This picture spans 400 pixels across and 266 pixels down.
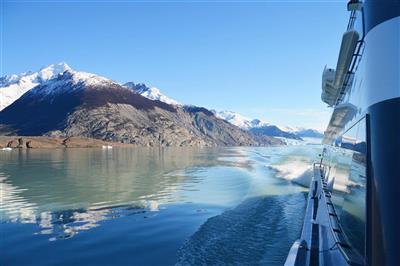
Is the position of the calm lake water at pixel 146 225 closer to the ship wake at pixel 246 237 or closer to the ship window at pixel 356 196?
the ship wake at pixel 246 237

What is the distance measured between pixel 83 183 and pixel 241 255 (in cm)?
2239

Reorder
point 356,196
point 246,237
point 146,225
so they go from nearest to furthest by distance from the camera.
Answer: point 356,196 → point 246,237 → point 146,225

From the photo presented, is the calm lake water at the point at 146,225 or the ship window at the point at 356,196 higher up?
the ship window at the point at 356,196

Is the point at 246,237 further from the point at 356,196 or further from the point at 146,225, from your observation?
the point at 356,196

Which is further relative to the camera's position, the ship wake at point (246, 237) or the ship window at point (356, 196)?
the ship wake at point (246, 237)

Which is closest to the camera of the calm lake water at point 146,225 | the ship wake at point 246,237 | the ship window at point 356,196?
the ship window at point 356,196

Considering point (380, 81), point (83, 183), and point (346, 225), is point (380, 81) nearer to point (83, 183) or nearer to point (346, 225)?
point (346, 225)

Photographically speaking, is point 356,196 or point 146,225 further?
point 146,225

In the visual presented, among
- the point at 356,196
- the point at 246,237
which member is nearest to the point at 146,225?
the point at 246,237

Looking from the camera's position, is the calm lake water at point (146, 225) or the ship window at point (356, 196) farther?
the calm lake water at point (146, 225)

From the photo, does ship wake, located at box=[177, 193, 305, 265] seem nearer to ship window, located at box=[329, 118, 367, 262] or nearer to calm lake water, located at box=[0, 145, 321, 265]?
calm lake water, located at box=[0, 145, 321, 265]

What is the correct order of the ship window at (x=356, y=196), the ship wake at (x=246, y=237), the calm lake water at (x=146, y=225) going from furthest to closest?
1. the calm lake water at (x=146, y=225)
2. the ship wake at (x=246, y=237)
3. the ship window at (x=356, y=196)

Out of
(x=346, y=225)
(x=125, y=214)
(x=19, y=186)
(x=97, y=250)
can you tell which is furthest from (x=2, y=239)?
(x=19, y=186)

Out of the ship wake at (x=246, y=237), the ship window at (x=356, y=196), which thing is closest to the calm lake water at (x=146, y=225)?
the ship wake at (x=246, y=237)
